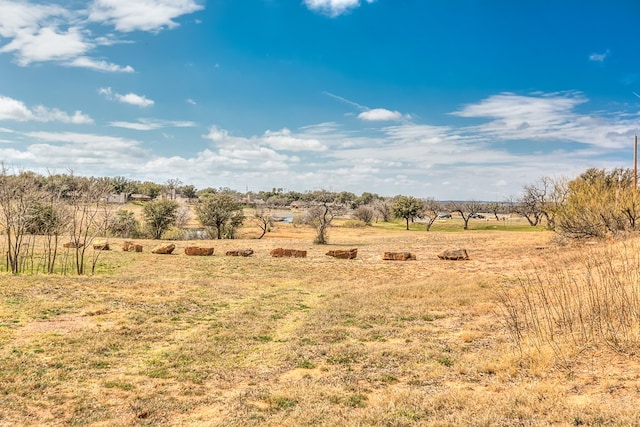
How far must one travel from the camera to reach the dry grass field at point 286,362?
6.10m

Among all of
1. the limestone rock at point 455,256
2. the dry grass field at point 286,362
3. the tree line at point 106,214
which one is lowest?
the dry grass field at point 286,362

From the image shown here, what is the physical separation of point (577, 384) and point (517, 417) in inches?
65.3

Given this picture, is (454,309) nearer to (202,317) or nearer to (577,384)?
(577,384)

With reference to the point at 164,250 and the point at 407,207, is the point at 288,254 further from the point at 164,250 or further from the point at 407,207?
the point at 407,207

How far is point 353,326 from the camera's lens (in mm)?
12180

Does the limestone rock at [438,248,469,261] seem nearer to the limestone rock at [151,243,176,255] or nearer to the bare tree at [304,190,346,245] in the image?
the bare tree at [304,190,346,245]

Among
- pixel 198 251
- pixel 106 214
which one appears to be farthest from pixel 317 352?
pixel 198 251

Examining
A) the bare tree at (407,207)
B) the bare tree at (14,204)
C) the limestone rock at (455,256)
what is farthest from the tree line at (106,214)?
the bare tree at (407,207)

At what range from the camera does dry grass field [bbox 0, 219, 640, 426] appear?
6098 mm

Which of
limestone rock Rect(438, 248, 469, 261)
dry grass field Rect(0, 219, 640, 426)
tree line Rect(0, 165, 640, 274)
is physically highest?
tree line Rect(0, 165, 640, 274)

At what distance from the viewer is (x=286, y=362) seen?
9133 millimetres

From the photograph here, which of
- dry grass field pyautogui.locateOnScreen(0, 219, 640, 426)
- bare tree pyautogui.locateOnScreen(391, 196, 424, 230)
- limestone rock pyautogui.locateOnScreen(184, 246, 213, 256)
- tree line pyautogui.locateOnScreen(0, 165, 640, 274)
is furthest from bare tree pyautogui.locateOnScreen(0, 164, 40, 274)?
bare tree pyautogui.locateOnScreen(391, 196, 424, 230)

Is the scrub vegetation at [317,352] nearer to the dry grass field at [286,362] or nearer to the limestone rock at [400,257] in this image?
the dry grass field at [286,362]

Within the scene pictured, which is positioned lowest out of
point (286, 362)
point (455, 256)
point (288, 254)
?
point (286, 362)
